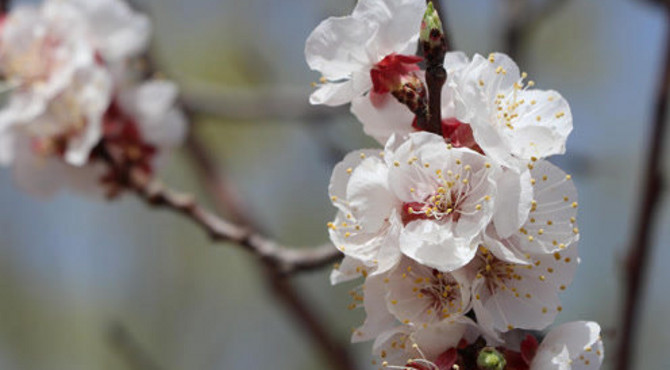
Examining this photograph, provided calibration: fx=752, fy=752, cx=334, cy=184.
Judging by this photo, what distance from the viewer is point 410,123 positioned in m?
1.36

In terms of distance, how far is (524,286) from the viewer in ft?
4.34

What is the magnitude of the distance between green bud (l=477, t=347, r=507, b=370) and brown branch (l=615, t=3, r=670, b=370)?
116 centimetres

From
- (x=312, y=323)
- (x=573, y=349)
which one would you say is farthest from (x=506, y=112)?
(x=312, y=323)

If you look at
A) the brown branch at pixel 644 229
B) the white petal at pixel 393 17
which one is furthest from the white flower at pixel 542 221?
the brown branch at pixel 644 229

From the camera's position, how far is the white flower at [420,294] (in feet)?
4.25

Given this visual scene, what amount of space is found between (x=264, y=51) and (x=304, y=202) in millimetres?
1260

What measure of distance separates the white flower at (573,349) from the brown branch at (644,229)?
1.00 m

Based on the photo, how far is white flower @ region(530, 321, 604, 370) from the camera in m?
1.26

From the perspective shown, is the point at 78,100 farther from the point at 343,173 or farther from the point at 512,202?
the point at 512,202

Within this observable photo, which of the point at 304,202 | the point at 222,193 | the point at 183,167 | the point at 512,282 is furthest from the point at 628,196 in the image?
the point at 512,282

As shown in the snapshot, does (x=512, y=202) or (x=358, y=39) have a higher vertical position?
(x=358, y=39)

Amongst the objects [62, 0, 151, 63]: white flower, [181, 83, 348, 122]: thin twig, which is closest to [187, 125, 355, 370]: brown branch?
[181, 83, 348, 122]: thin twig

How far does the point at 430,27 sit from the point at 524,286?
0.48 m

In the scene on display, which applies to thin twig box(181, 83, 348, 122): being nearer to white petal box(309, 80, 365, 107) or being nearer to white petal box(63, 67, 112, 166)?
white petal box(63, 67, 112, 166)
